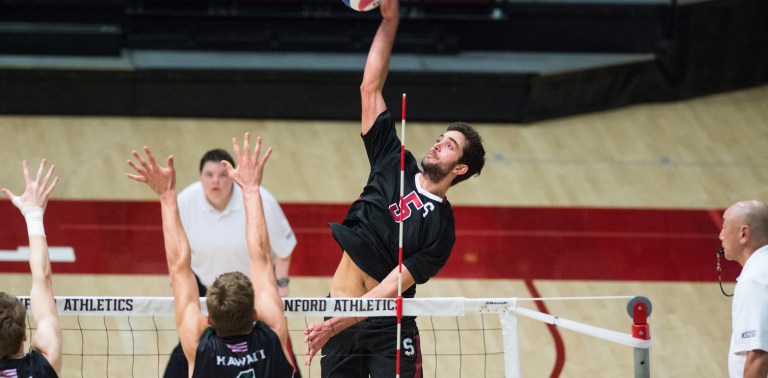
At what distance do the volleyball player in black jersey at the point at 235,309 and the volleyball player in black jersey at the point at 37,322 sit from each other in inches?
20.9

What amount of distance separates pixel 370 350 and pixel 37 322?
6.46 feet

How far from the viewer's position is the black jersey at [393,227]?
6.21 meters

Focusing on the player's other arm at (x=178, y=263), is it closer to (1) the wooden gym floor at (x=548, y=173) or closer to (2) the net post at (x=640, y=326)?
(2) the net post at (x=640, y=326)

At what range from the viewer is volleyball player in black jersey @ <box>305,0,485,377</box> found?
623 centimetres

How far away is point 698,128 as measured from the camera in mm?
13961

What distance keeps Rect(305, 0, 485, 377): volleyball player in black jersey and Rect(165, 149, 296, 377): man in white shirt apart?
4.87 ft

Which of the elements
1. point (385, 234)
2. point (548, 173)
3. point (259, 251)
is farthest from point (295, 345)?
point (548, 173)

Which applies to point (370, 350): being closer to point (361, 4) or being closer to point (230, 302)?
point (230, 302)

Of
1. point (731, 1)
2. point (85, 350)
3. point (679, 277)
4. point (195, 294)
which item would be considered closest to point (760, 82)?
point (731, 1)

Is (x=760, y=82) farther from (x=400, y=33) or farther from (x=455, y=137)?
(x=455, y=137)

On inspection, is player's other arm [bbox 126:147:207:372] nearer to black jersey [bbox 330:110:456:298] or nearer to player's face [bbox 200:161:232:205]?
black jersey [bbox 330:110:456:298]

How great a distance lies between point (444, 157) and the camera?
629 centimetres

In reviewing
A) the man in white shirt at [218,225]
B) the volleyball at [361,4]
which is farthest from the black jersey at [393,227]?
the man in white shirt at [218,225]

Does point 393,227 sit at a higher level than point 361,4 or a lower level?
lower
